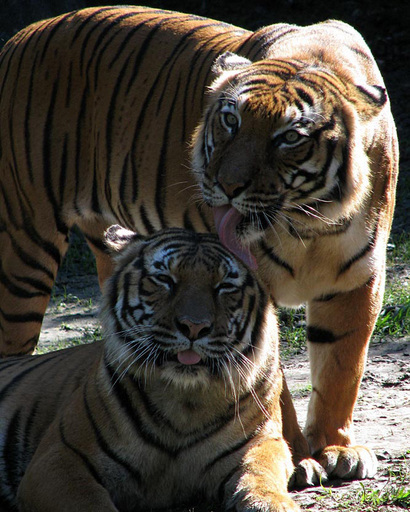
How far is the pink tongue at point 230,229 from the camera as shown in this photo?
9.37 feet

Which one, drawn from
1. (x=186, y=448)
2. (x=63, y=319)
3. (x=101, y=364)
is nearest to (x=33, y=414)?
(x=101, y=364)

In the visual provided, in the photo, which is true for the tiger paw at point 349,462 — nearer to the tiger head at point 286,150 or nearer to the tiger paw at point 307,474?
the tiger paw at point 307,474

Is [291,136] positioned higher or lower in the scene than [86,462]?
higher

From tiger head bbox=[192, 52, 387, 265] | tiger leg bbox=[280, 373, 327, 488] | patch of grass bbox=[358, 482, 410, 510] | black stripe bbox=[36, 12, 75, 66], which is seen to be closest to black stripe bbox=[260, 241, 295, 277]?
tiger head bbox=[192, 52, 387, 265]

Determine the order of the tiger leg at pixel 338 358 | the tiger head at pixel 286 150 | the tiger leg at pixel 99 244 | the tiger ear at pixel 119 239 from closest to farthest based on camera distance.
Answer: the tiger head at pixel 286 150 → the tiger ear at pixel 119 239 → the tiger leg at pixel 338 358 → the tiger leg at pixel 99 244

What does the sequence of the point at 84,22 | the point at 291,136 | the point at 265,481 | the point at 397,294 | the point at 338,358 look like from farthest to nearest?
the point at 397,294, the point at 84,22, the point at 338,358, the point at 291,136, the point at 265,481

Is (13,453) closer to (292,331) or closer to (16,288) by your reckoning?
(16,288)

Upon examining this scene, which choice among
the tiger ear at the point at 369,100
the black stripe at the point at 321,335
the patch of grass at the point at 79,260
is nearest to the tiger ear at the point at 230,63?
the tiger ear at the point at 369,100

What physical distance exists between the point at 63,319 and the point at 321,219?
276 centimetres

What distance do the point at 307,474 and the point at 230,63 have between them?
4.67 ft

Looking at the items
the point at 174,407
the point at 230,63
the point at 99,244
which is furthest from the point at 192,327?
the point at 99,244

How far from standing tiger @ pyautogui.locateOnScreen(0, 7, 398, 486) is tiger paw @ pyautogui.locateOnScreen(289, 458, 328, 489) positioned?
0.09 metres

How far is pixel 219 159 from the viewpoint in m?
2.85

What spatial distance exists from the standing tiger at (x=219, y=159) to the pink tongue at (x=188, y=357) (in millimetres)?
475
